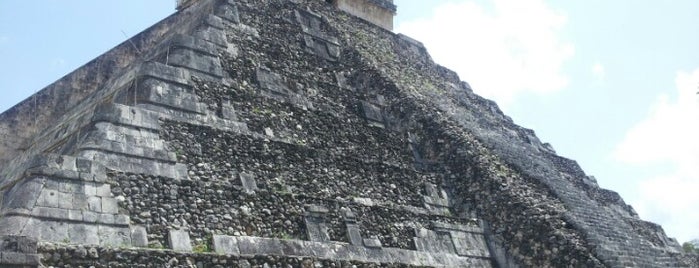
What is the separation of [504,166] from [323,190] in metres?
4.23

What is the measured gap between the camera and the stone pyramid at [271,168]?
7.32m

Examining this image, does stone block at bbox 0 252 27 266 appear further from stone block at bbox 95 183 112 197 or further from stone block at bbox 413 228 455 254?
stone block at bbox 413 228 455 254

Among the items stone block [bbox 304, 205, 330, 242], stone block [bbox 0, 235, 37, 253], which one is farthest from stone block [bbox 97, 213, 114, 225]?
stone block [bbox 304, 205, 330, 242]

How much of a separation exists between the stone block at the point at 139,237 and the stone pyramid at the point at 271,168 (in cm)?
2

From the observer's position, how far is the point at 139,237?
728 cm

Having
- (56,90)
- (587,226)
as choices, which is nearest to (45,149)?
(56,90)

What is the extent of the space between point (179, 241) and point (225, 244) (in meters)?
0.55

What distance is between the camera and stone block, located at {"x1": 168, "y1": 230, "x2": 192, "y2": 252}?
7.44 meters

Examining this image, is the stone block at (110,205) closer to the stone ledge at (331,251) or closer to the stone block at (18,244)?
the stone block at (18,244)

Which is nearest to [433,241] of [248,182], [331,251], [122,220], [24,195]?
[331,251]

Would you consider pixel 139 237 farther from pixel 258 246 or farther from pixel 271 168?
pixel 271 168

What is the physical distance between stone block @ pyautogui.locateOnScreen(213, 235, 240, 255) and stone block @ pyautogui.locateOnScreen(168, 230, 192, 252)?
314 millimetres

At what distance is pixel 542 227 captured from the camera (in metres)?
10.7

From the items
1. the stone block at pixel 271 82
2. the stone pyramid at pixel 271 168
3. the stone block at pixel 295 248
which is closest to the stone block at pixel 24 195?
the stone pyramid at pixel 271 168
